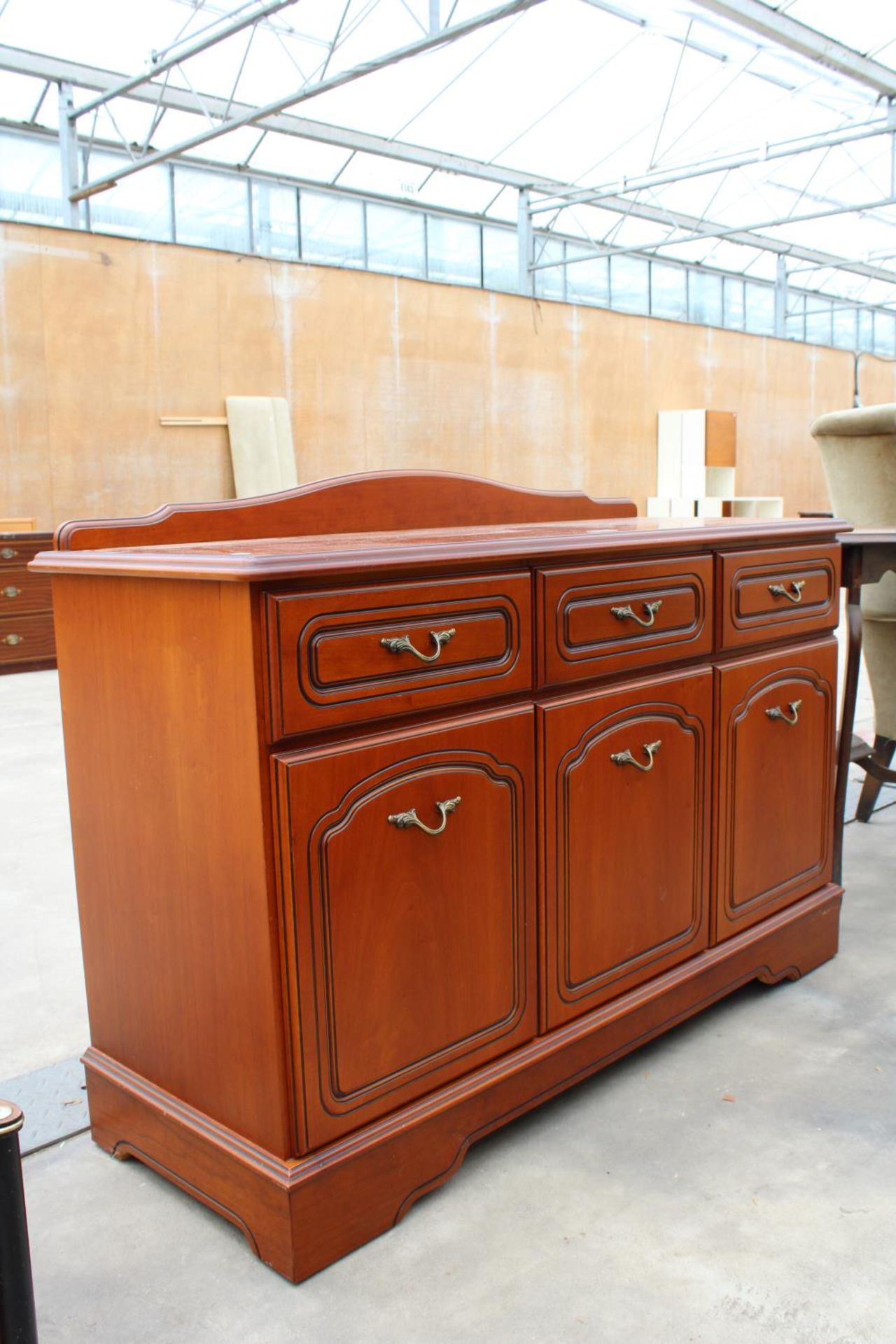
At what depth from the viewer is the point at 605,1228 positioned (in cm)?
155

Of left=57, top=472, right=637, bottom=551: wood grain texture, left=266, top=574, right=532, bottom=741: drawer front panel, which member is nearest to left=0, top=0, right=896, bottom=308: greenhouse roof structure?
left=57, top=472, right=637, bottom=551: wood grain texture

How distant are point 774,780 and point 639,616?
1.91 feet

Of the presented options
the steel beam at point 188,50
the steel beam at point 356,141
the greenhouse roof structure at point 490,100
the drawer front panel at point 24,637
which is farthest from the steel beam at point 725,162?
the drawer front panel at point 24,637

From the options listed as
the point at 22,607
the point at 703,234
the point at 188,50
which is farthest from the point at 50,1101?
the point at 703,234

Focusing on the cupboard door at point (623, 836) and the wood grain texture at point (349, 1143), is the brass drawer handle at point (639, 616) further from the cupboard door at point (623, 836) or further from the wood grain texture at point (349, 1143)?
the wood grain texture at point (349, 1143)

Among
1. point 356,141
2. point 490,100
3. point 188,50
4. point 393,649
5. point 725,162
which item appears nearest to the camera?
point 393,649

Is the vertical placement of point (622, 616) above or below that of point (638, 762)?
above

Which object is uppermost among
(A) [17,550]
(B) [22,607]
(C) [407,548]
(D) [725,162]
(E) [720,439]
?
(D) [725,162]

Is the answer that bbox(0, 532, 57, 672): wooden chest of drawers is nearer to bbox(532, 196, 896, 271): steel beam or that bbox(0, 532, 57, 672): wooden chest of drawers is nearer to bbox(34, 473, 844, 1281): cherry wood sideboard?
bbox(34, 473, 844, 1281): cherry wood sideboard

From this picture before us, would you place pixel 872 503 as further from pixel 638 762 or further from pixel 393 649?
pixel 393 649

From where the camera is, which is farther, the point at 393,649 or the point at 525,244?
the point at 525,244

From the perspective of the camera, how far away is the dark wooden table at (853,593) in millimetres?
2537

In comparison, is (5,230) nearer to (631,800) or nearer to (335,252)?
(335,252)

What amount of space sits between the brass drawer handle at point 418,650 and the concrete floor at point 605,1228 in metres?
0.80
